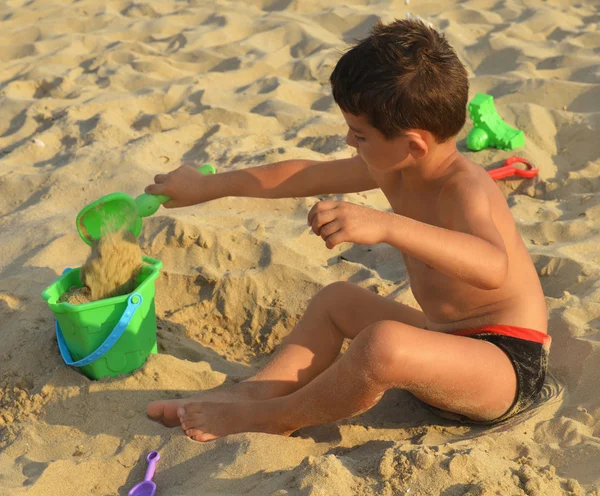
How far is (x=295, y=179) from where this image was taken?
2.48m

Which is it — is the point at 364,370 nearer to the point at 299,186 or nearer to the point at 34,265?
the point at 299,186

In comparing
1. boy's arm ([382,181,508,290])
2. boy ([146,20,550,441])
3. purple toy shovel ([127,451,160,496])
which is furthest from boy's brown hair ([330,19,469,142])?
purple toy shovel ([127,451,160,496])

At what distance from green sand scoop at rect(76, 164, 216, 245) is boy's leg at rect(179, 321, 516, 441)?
0.58 m

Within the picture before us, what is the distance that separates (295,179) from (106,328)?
0.74m

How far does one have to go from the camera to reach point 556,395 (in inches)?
87.0

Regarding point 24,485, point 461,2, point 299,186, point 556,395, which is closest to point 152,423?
point 24,485

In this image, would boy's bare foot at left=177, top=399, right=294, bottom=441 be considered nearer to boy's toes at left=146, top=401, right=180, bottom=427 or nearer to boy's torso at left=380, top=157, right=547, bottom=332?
boy's toes at left=146, top=401, right=180, bottom=427

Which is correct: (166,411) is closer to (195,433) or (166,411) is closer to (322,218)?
(195,433)

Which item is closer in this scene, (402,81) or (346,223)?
(346,223)

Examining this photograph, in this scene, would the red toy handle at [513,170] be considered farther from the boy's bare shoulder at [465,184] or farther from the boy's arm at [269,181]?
the boy's bare shoulder at [465,184]

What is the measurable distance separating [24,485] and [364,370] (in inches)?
32.9

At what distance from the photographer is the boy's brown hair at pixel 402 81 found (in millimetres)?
1897

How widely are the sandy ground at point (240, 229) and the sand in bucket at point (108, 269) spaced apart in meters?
0.21

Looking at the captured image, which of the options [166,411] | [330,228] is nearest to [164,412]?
[166,411]
